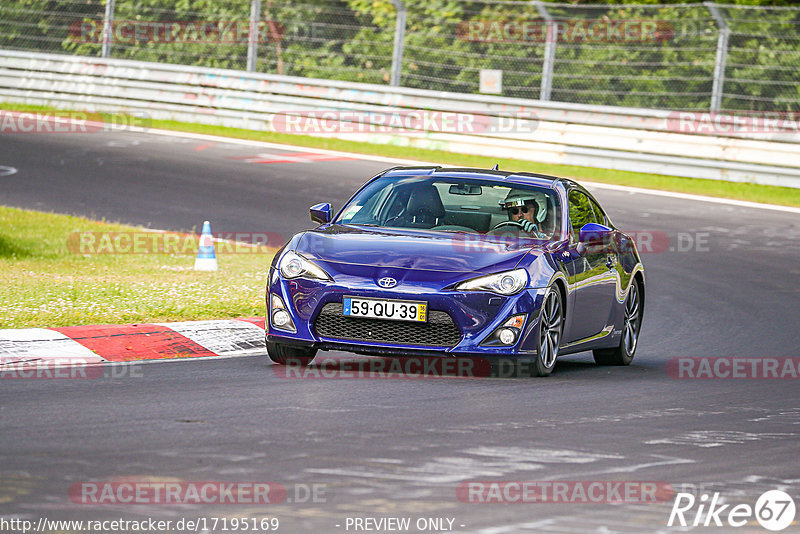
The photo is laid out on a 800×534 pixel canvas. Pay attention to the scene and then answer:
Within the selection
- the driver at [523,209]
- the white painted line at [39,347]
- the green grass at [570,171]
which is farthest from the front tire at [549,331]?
the green grass at [570,171]

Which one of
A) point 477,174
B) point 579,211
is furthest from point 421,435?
point 579,211

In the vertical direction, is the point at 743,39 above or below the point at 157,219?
above

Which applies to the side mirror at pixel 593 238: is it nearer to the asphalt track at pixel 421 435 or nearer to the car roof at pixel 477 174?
the car roof at pixel 477 174

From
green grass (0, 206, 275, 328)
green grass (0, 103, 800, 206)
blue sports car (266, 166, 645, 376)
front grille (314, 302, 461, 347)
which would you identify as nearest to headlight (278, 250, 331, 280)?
blue sports car (266, 166, 645, 376)

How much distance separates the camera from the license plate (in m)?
9.06

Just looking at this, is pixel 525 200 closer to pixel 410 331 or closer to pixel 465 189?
pixel 465 189

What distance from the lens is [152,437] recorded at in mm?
6938

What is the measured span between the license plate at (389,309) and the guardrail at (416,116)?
14.3m

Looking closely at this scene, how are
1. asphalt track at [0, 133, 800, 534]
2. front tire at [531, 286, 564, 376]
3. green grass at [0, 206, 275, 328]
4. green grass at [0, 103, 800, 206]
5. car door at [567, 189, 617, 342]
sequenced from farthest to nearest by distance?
green grass at [0, 103, 800, 206], green grass at [0, 206, 275, 328], car door at [567, 189, 617, 342], front tire at [531, 286, 564, 376], asphalt track at [0, 133, 800, 534]

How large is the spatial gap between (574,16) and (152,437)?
18.1m

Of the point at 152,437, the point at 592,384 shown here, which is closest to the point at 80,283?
the point at 592,384

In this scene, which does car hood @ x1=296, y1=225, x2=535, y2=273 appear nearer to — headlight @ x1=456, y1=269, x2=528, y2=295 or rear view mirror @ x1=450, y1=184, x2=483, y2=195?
headlight @ x1=456, y1=269, x2=528, y2=295

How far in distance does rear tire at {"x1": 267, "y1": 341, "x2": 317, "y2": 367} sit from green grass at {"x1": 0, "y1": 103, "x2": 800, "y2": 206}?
13.4 m

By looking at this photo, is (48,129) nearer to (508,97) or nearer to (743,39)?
(508,97)
